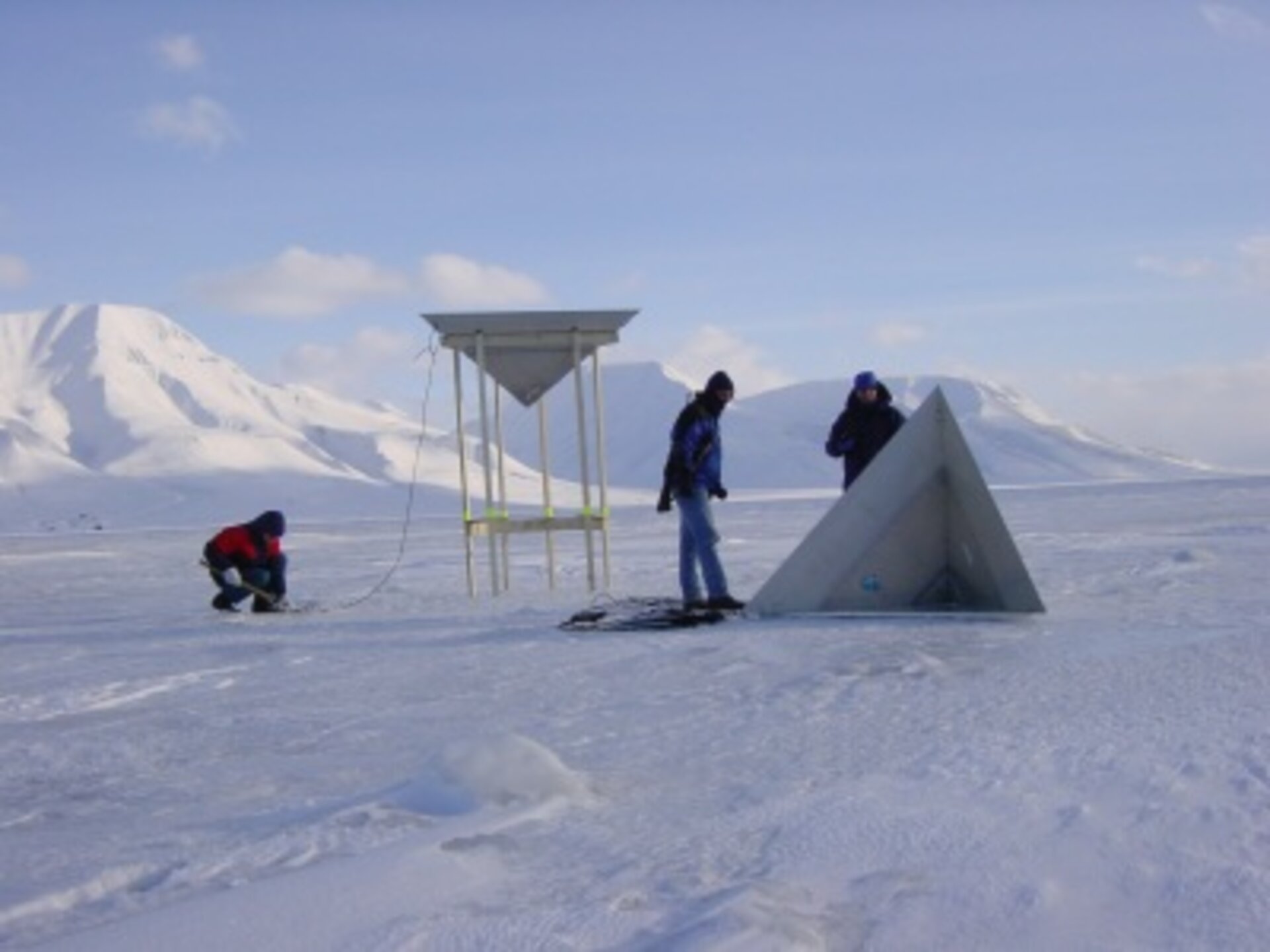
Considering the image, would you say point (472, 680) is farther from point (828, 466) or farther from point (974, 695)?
point (828, 466)

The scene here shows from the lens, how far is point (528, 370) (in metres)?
12.4

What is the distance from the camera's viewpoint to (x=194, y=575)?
709 inches

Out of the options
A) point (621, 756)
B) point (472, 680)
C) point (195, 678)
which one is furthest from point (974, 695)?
point (195, 678)

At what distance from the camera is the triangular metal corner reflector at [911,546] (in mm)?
8133

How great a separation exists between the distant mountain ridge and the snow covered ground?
9384cm

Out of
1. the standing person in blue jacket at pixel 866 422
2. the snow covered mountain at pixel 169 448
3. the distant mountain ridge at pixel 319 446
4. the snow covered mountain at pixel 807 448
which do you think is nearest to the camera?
the standing person in blue jacket at pixel 866 422

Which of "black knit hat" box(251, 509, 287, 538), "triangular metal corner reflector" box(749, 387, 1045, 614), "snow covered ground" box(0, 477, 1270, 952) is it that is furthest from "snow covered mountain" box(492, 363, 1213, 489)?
"snow covered ground" box(0, 477, 1270, 952)

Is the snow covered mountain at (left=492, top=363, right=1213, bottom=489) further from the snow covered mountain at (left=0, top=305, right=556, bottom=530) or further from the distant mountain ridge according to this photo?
the snow covered mountain at (left=0, top=305, right=556, bottom=530)

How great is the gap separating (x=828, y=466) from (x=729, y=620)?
160 m

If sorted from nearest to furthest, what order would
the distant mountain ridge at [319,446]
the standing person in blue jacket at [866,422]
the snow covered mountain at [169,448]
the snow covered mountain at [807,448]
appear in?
the standing person in blue jacket at [866,422], the snow covered mountain at [169,448], the distant mountain ridge at [319,446], the snow covered mountain at [807,448]

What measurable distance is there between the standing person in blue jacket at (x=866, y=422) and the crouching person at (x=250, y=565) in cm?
475

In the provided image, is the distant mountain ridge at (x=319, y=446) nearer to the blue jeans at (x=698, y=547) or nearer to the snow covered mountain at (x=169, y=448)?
the snow covered mountain at (x=169, y=448)

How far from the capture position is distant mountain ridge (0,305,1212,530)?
4648 inches

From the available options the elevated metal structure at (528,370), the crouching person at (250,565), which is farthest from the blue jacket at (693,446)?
the crouching person at (250,565)
